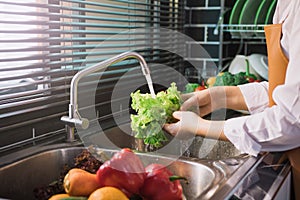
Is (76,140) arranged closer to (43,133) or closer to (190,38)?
(43,133)

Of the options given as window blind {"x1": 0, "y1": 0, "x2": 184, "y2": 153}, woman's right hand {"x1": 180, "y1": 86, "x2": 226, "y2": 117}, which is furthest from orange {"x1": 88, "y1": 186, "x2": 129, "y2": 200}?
woman's right hand {"x1": 180, "y1": 86, "x2": 226, "y2": 117}

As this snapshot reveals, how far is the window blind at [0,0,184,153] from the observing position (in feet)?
3.65

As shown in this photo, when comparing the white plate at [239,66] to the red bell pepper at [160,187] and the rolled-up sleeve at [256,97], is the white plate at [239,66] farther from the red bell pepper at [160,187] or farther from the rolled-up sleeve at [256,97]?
the red bell pepper at [160,187]

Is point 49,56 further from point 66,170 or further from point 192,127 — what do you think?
point 192,127

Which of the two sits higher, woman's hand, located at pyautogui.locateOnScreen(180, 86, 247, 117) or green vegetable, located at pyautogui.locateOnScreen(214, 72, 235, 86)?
green vegetable, located at pyautogui.locateOnScreen(214, 72, 235, 86)

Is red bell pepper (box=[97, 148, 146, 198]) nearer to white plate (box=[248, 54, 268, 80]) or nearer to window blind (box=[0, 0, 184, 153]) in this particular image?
window blind (box=[0, 0, 184, 153])

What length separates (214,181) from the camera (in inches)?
37.1

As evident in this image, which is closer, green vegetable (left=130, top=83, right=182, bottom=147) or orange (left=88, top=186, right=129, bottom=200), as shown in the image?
orange (left=88, top=186, right=129, bottom=200)

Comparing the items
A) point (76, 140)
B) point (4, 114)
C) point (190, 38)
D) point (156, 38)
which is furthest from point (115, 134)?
point (190, 38)

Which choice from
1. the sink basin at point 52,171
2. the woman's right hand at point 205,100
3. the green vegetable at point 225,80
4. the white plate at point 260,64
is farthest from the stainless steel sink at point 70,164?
the white plate at point 260,64

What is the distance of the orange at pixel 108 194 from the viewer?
0.75m

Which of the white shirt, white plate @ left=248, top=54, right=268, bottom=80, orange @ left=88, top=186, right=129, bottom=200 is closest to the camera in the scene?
orange @ left=88, top=186, right=129, bottom=200

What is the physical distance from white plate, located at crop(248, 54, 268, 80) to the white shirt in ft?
2.85

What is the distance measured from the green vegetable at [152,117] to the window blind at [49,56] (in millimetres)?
236
